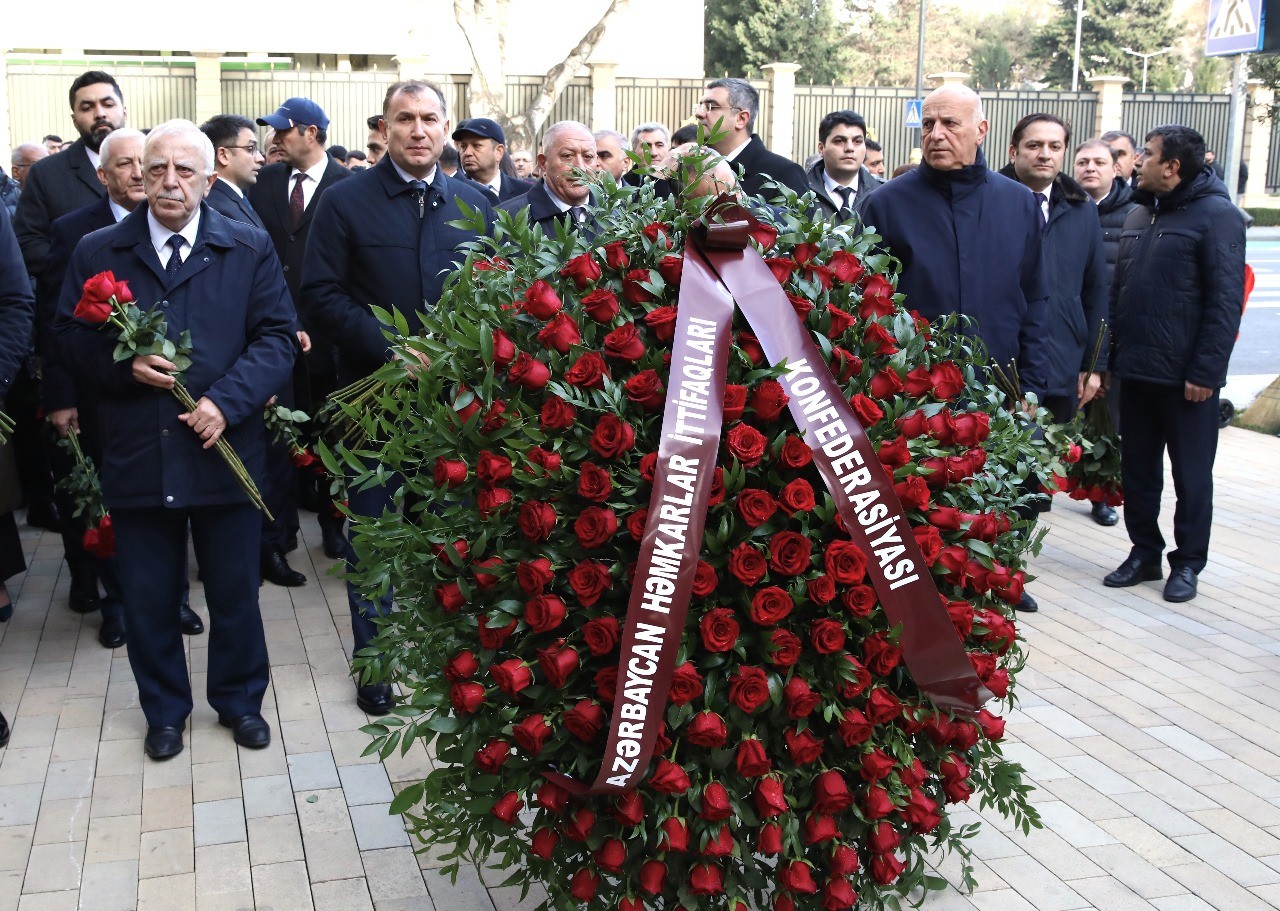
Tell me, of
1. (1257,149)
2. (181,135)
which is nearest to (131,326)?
(181,135)

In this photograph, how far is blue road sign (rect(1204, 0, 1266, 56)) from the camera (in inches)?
374

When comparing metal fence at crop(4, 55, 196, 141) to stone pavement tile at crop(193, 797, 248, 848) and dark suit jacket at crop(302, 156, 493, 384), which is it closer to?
dark suit jacket at crop(302, 156, 493, 384)

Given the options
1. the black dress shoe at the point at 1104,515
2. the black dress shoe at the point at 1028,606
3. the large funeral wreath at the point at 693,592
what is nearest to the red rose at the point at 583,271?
the large funeral wreath at the point at 693,592

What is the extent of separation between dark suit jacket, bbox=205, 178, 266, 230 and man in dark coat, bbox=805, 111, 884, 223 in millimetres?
3081

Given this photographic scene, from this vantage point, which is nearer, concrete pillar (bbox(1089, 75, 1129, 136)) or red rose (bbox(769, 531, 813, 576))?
red rose (bbox(769, 531, 813, 576))

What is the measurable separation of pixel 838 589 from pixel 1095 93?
33.3m

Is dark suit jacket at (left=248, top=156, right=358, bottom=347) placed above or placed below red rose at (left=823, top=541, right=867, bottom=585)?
above

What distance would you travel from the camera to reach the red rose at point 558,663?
9.68ft

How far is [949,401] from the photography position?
3.40 meters

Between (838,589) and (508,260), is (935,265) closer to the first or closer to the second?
(508,260)

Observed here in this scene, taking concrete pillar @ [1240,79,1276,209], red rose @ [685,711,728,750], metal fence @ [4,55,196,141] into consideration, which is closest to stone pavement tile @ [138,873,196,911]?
red rose @ [685,711,728,750]

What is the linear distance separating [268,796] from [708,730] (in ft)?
7.01

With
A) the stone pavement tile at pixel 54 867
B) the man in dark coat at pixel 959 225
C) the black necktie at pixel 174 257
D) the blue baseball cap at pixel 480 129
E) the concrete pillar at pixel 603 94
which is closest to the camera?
the stone pavement tile at pixel 54 867

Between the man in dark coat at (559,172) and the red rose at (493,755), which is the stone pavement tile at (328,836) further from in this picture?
the man in dark coat at (559,172)
